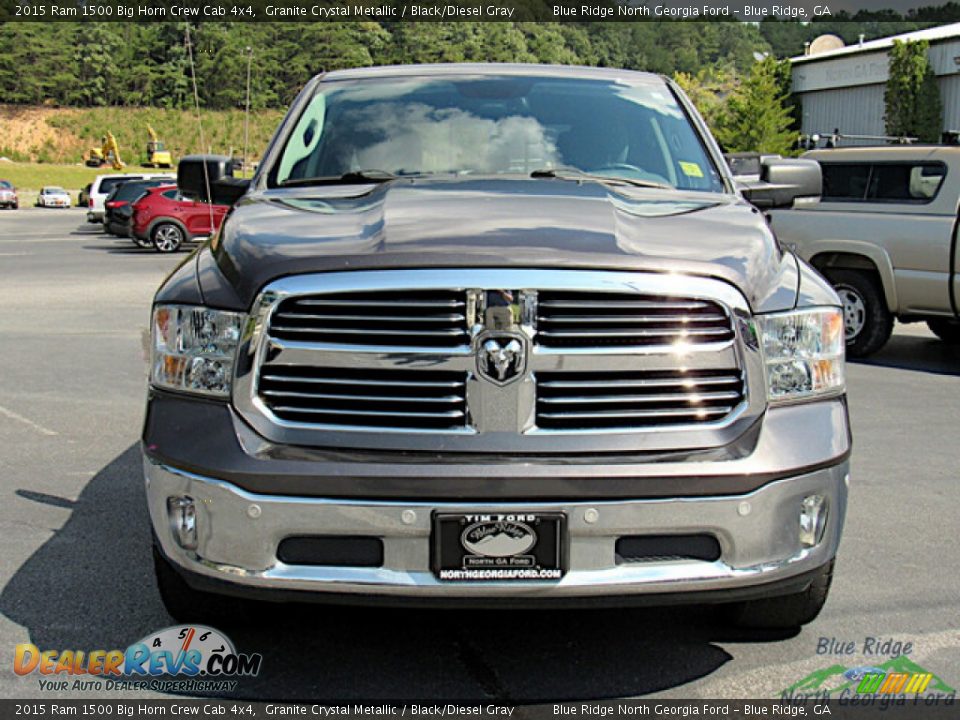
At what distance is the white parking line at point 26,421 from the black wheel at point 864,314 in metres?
6.71

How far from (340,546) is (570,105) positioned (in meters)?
2.55

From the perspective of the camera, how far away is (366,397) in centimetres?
318

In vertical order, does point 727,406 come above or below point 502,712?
above

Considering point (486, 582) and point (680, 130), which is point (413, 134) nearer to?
point (680, 130)

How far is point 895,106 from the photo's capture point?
1849 inches

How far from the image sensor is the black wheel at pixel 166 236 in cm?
2684

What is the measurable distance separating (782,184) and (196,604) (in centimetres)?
290

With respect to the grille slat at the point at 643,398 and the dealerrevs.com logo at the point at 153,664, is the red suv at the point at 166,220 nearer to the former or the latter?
the dealerrevs.com logo at the point at 153,664

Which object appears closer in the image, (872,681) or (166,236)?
(872,681)

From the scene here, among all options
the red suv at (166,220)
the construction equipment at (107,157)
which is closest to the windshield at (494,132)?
the red suv at (166,220)

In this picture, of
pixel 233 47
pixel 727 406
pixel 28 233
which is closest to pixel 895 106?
pixel 28 233

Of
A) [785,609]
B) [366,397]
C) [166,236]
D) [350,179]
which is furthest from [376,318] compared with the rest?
[166,236]

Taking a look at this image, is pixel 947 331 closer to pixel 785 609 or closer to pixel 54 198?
pixel 785 609

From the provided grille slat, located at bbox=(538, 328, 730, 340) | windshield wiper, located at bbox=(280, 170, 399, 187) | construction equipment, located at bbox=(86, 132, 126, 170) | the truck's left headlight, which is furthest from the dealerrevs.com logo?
construction equipment, located at bbox=(86, 132, 126, 170)
